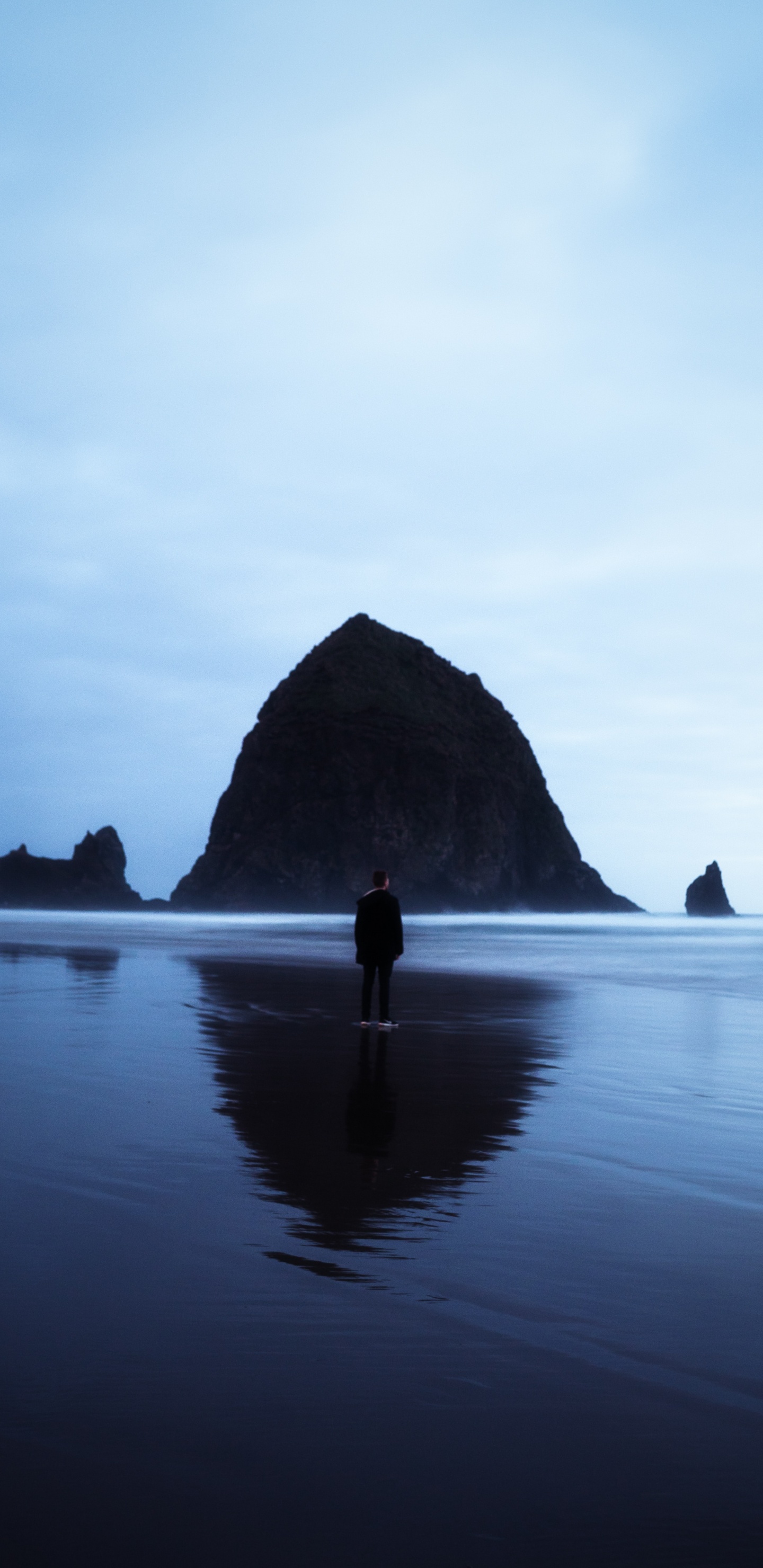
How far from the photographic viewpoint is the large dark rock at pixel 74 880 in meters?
164

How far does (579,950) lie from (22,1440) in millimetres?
45892

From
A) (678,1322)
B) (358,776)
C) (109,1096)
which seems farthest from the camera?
(358,776)

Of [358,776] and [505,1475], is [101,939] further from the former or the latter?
[358,776]

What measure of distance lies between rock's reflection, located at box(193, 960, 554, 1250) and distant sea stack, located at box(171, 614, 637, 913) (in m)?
123

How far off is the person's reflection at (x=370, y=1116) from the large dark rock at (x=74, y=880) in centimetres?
15687

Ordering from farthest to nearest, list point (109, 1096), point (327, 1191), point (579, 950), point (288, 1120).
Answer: point (579, 950)
point (109, 1096)
point (288, 1120)
point (327, 1191)

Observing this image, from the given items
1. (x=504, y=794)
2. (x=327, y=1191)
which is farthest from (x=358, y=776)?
Answer: (x=327, y=1191)

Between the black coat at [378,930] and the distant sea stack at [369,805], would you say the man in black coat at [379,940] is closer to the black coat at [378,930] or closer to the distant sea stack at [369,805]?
the black coat at [378,930]

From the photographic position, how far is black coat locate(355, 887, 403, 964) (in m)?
15.3

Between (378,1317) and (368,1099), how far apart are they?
5.23 metres

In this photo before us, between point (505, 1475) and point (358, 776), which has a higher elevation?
point (358, 776)

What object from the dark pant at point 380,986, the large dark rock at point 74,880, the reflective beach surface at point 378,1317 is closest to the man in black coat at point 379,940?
the dark pant at point 380,986

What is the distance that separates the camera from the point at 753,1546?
2762 mm

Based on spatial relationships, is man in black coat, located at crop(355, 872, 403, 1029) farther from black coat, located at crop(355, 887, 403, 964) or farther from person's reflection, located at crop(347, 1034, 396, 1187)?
person's reflection, located at crop(347, 1034, 396, 1187)
